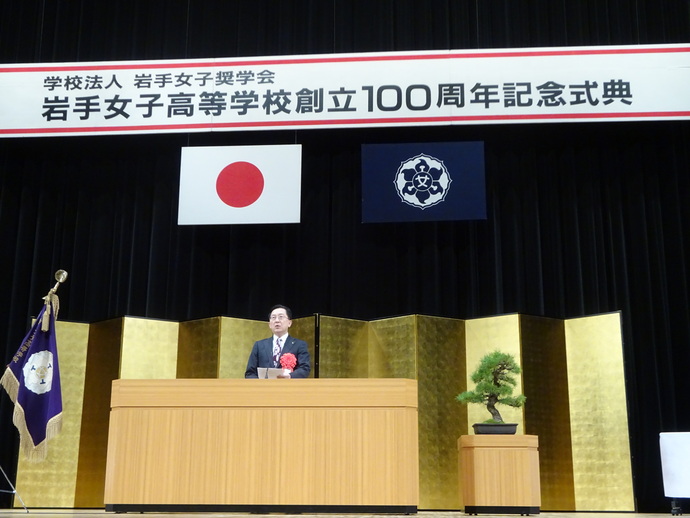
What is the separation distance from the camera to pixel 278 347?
5461mm

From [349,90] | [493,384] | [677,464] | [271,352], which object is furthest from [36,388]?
[677,464]

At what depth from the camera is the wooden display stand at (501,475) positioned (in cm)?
522

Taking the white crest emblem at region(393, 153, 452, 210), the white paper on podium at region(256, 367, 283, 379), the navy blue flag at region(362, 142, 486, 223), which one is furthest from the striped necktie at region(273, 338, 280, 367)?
the white crest emblem at region(393, 153, 452, 210)

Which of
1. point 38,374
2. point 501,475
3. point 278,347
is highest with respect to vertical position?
point 278,347

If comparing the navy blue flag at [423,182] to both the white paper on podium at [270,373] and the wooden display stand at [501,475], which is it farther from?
the white paper on podium at [270,373]

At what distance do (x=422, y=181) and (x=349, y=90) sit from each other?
3.41 ft

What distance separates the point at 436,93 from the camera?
284 inches

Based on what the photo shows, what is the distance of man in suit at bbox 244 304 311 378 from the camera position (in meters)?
5.35

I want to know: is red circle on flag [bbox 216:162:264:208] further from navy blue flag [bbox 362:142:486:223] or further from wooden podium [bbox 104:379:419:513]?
wooden podium [bbox 104:379:419:513]

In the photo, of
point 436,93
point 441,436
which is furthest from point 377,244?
point 441,436

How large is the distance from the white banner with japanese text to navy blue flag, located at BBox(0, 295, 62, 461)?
222 cm

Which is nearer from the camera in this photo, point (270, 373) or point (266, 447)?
point (266, 447)

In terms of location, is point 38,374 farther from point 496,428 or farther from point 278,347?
point 496,428

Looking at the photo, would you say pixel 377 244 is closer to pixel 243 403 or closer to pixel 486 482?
pixel 486 482
